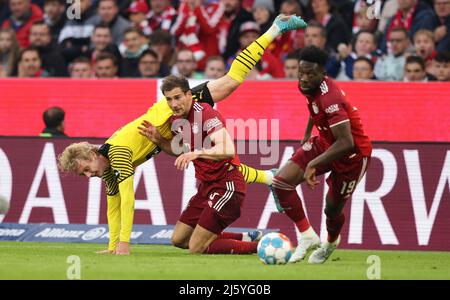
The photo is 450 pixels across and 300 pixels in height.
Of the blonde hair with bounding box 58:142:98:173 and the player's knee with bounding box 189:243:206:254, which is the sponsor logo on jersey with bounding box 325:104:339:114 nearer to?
the player's knee with bounding box 189:243:206:254

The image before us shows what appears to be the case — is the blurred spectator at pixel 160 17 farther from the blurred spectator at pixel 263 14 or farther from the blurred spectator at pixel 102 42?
the blurred spectator at pixel 263 14

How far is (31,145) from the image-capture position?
1470 centimetres

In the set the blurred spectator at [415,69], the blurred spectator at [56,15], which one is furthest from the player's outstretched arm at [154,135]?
the blurred spectator at [56,15]

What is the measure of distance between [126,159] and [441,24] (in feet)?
24.0

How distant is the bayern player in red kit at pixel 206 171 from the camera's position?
443 inches

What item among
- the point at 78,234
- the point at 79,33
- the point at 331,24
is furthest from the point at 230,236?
the point at 79,33

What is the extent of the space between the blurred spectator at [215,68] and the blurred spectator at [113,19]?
2.47 m

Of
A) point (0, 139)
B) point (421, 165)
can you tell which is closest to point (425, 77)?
point (421, 165)

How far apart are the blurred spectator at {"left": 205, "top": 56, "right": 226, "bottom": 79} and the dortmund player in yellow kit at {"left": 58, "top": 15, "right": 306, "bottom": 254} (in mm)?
4135

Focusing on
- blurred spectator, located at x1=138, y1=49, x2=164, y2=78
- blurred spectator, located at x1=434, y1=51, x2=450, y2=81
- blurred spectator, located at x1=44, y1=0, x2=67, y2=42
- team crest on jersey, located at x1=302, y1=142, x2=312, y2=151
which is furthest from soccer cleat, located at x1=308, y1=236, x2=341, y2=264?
blurred spectator, located at x1=44, y1=0, x2=67, y2=42

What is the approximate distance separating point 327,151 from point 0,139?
5.66m

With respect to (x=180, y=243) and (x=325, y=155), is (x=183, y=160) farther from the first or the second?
(x=180, y=243)

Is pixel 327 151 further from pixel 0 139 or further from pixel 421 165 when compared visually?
pixel 0 139

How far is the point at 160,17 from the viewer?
1911 cm
